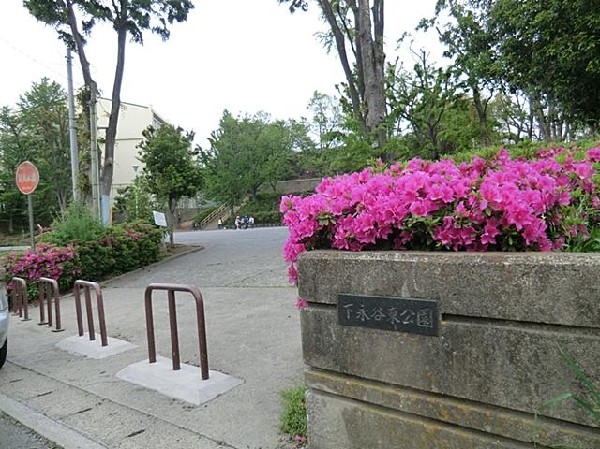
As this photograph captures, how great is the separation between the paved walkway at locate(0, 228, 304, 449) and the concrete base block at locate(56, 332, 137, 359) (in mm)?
98

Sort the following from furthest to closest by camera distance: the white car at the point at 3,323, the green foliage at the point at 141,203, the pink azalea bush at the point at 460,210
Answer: the green foliage at the point at 141,203
the white car at the point at 3,323
the pink azalea bush at the point at 460,210

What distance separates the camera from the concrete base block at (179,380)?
4016mm

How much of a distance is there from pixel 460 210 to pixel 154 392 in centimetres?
325

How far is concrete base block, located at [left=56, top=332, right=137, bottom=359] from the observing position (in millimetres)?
5566

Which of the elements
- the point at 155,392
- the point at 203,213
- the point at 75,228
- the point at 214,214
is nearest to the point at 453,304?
the point at 155,392

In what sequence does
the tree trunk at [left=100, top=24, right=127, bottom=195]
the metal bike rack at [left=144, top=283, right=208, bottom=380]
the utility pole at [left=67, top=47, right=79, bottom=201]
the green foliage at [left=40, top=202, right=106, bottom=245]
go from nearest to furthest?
the metal bike rack at [left=144, top=283, right=208, bottom=380], the green foliage at [left=40, top=202, right=106, bottom=245], the utility pole at [left=67, top=47, right=79, bottom=201], the tree trunk at [left=100, top=24, right=127, bottom=195]

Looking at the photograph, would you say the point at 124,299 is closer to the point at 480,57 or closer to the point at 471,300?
the point at 471,300

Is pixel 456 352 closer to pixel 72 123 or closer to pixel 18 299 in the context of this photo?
pixel 18 299

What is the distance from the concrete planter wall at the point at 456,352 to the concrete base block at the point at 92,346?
11.9 ft

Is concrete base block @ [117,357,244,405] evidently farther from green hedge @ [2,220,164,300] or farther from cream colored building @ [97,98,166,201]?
cream colored building @ [97,98,166,201]

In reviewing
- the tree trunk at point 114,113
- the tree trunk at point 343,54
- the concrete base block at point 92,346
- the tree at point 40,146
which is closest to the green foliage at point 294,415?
the concrete base block at point 92,346

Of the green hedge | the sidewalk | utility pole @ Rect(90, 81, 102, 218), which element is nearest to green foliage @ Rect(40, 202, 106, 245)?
the green hedge

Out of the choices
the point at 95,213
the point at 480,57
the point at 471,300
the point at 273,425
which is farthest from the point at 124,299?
the point at 480,57

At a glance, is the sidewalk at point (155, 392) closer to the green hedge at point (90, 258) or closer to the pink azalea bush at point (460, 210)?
the pink azalea bush at point (460, 210)
